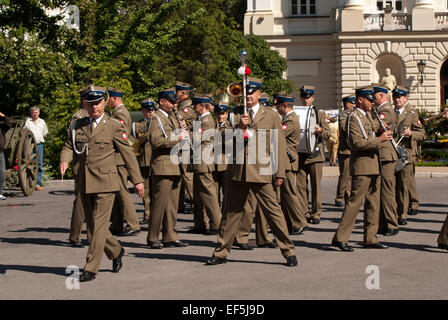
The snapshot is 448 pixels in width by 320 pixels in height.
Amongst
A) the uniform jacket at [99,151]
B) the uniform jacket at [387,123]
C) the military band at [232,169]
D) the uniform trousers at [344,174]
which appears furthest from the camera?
the uniform trousers at [344,174]

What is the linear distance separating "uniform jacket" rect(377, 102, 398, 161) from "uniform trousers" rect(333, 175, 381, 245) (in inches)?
42.8

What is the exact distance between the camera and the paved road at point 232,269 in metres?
8.04

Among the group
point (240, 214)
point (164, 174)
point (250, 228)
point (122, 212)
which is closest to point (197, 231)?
point (122, 212)

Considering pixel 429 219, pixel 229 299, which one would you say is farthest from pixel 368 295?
pixel 429 219

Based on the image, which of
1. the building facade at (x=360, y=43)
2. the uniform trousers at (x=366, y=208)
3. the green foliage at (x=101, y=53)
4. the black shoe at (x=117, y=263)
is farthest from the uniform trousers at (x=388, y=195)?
the building facade at (x=360, y=43)

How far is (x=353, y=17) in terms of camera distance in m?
40.8

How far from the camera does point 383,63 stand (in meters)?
41.3

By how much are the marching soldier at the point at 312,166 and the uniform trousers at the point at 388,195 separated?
52.9 inches

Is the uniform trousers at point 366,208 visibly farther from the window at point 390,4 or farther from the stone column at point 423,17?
the window at point 390,4

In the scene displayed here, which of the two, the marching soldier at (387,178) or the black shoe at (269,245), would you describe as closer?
the black shoe at (269,245)

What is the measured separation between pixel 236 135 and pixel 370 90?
2.08m

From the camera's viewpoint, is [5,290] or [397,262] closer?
[5,290]

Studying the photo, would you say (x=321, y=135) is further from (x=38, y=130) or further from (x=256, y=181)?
(x=38, y=130)
